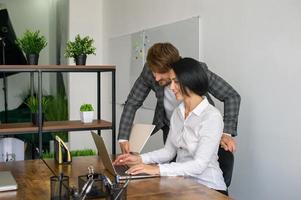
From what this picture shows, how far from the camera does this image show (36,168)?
196 centimetres

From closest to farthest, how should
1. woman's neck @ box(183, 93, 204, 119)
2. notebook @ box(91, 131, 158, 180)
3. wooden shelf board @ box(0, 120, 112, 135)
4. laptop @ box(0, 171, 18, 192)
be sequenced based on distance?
1. laptop @ box(0, 171, 18, 192)
2. notebook @ box(91, 131, 158, 180)
3. woman's neck @ box(183, 93, 204, 119)
4. wooden shelf board @ box(0, 120, 112, 135)

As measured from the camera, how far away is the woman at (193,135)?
176 cm

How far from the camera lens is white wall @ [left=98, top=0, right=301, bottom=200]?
Result: 2.28 meters

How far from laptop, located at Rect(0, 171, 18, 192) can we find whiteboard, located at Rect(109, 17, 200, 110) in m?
1.86

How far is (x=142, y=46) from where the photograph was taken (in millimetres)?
4129

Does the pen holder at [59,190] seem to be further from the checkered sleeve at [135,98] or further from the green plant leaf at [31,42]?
the green plant leaf at [31,42]

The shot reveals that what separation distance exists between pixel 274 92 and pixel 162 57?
80 centimetres

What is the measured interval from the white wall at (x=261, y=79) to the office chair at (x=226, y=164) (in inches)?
19.4

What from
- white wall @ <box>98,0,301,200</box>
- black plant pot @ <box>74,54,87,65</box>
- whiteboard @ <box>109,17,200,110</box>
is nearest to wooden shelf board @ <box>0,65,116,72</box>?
black plant pot @ <box>74,54,87,65</box>

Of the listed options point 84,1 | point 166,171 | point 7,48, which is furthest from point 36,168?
point 84,1

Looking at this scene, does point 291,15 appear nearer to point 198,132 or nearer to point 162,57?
point 162,57

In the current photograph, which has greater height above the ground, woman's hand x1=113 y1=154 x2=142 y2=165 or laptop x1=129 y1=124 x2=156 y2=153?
laptop x1=129 y1=124 x2=156 y2=153

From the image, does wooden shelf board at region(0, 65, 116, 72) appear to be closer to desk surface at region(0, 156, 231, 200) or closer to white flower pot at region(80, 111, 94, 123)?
white flower pot at region(80, 111, 94, 123)

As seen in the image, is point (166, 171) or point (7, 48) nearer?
point (166, 171)
